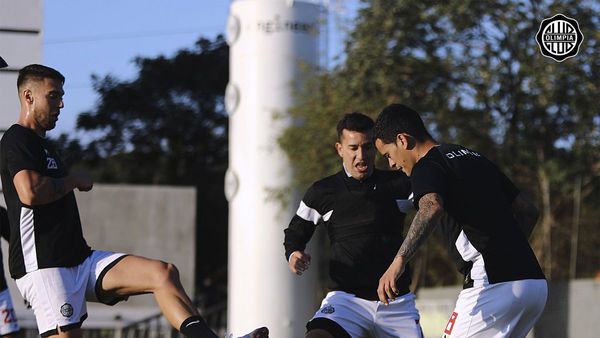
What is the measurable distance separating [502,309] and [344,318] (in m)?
1.72

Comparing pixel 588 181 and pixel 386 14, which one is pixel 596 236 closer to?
pixel 588 181

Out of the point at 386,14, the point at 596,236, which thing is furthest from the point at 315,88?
the point at 596,236

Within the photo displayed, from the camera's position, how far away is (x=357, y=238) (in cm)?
834

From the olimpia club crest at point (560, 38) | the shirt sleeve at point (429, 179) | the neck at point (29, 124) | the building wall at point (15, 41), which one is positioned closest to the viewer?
the shirt sleeve at point (429, 179)

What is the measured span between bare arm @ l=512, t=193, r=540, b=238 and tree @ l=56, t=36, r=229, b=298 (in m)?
42.1

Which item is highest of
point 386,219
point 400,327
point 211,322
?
point 386,219

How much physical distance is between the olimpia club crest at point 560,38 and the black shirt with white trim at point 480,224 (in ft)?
43.5

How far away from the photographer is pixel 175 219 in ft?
119

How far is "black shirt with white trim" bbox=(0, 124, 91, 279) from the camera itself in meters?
7.07

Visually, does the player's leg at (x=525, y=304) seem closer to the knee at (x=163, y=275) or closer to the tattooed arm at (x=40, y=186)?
the knee at (x=163, y=275)

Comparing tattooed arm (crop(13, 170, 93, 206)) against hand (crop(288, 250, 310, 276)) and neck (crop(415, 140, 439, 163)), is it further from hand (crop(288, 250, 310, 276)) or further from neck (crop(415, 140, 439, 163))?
neck (crop(415, 140, 439, 163))

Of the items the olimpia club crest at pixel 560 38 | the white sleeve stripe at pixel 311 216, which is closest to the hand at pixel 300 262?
the white sleeve stripe at pixel 311 216

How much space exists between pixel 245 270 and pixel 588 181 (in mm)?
7016

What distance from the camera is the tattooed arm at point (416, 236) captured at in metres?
6.35
